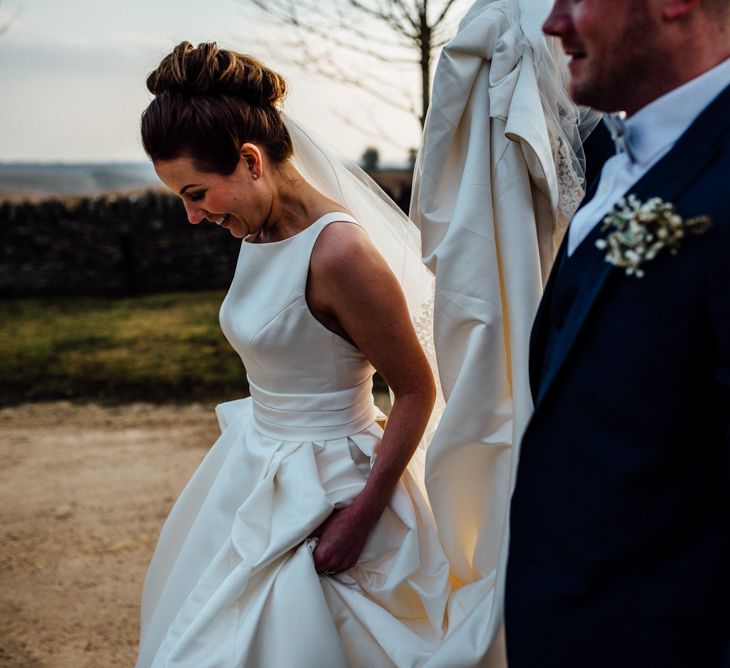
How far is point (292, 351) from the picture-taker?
203 centimetres

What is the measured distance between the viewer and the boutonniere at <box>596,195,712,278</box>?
1.06 m

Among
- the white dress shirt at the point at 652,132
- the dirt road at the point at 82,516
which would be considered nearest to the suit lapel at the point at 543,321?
the white dress shirt at the point at 652,132

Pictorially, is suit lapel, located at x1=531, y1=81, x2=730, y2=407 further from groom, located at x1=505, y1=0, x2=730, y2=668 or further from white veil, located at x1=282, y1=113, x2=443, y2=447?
white veil, located at x1=282, y1=113, x2=443, y2=447

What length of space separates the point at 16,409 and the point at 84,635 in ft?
13.2

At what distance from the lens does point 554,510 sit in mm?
1278

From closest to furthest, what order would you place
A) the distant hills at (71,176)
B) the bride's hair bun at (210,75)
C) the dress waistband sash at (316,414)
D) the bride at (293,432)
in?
the bride at (293,432) → the bride's hair bun at (210,75) → the dress waistband sash at (316,414) → the distant hills at (71,176)

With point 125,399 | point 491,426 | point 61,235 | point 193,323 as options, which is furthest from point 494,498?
point 61,235

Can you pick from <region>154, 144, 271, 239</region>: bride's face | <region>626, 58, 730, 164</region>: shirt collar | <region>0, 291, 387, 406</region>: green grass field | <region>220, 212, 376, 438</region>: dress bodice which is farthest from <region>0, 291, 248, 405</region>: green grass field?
<region>626, 58, 730, 164</region>: shirt collar

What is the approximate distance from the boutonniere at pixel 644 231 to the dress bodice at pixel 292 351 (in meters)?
0.99

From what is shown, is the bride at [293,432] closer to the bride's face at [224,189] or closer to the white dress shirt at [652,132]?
the bride's face at [224,189]

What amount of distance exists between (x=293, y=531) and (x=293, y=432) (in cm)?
32

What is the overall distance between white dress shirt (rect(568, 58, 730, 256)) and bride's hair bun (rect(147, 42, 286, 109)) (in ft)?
3.66

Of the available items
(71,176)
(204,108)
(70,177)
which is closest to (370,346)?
(204,108)

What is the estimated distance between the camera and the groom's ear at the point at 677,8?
1083 millimetres
